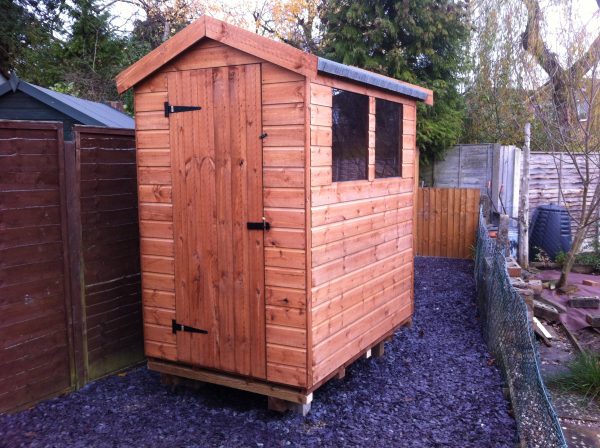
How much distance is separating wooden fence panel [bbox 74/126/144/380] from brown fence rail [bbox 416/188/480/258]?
637 cm

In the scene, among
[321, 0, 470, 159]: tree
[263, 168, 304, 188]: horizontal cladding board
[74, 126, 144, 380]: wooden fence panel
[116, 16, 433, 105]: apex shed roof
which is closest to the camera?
[116, 16, 433, 105]: apex shed roof

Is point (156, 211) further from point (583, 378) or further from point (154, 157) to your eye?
point (583, 378)

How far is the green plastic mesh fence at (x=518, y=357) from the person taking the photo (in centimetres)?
301

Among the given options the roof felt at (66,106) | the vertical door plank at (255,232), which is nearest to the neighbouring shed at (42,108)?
the roof felt at (66,106)

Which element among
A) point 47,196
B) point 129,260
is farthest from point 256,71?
point 129,260

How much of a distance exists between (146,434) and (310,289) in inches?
58.0

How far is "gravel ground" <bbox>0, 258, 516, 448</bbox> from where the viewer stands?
11.8ft

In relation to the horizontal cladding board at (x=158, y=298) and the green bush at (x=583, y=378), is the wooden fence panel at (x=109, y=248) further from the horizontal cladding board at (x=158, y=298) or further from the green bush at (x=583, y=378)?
the green bush at (x=583, y=378)

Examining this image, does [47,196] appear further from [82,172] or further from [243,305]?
[243,305]

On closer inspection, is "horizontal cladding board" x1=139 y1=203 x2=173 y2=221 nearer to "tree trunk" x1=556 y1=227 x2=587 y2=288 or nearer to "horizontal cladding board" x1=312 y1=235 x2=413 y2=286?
"horizontal cladding board" x1=312 y1=235 x2=413 y2=286

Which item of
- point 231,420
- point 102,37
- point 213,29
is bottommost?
point 231,420

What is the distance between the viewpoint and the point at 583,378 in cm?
446

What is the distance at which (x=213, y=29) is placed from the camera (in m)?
3.66

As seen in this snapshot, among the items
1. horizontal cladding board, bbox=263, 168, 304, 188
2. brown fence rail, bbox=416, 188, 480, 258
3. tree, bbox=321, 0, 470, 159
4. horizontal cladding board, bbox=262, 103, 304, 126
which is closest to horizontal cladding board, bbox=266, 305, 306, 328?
horizontal cladding board, bbox=263, 168, 304, 188
